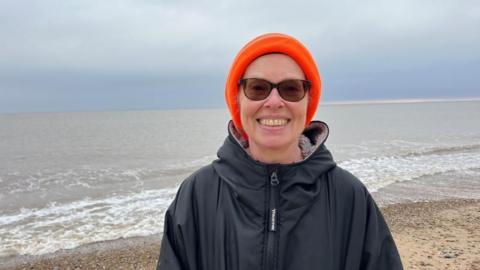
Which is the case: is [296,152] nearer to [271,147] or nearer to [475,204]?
[271,147]

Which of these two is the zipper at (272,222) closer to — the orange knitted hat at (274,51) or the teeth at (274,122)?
the teeth at (274,122)

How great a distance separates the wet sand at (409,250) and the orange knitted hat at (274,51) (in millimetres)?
6781

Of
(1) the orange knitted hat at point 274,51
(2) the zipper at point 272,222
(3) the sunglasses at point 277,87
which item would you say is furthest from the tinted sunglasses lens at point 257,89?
(2) the zipper at point 272,222

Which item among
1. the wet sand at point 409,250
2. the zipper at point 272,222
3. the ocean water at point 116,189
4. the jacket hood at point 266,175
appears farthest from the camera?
the ocean water at point 116,189

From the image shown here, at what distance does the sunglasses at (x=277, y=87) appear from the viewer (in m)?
2.03

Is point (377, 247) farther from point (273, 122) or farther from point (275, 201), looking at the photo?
point (273, 122)

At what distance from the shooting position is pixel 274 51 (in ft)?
6.67

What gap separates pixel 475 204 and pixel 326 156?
44.8ft

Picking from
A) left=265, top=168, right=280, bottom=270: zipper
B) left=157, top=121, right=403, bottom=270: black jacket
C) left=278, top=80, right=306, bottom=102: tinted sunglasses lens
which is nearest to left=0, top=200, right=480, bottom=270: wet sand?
left=157, top=121, right=403, bottom=270: black jacket

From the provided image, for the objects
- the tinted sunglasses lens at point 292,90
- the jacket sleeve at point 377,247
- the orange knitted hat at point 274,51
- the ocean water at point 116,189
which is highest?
the orange knitted hat at point 274,51

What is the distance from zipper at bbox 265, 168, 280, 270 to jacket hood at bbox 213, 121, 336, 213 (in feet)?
0.09

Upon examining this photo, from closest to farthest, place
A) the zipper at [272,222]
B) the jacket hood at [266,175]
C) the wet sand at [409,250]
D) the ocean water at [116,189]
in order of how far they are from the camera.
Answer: the zipper at [272,222] < the jacket hood at [266,175] < the wet sand at [409,250] < the ocean water at [116,189]

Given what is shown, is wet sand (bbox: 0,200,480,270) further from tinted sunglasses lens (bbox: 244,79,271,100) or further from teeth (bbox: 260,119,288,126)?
tinted sunglasses lens (bbox: 244,79,271,100)

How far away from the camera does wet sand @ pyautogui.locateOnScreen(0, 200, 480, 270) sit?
7707 mm
